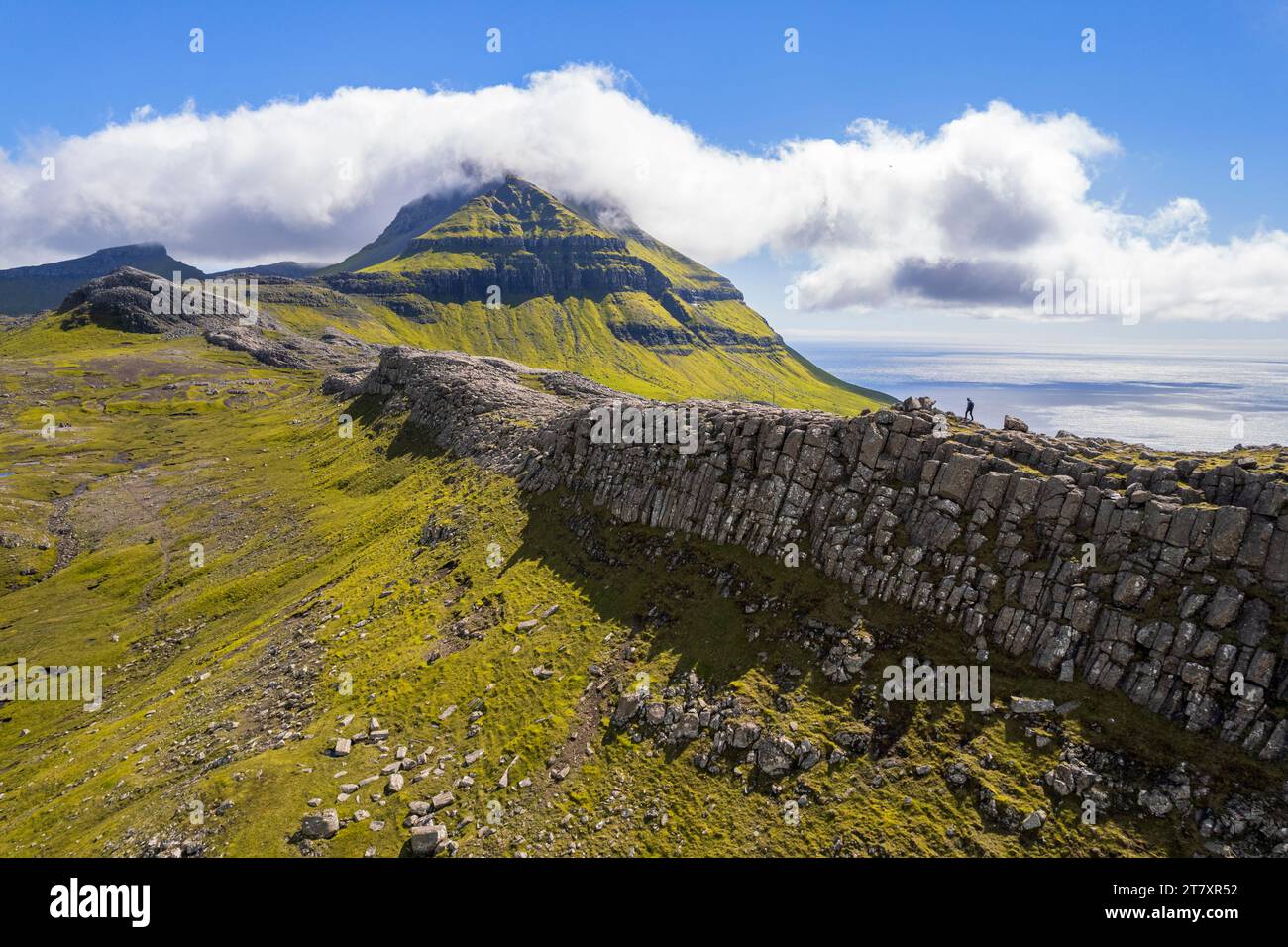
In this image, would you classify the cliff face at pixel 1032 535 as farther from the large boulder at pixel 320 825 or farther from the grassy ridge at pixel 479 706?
the large boulder at pixel 320 825

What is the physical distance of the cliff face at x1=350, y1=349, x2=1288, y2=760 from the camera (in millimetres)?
34219

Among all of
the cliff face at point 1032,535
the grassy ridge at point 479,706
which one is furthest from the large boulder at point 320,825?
the cliff face at point 1032,535

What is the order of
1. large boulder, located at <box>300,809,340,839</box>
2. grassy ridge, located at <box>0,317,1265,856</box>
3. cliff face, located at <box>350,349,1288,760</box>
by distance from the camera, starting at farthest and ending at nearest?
large boulder, located at <box>300,809,340,839</box>
grassy ridge, located at <box>0,317,1265,856</box>
cliff face, located at <box>350,349,1288,760</box>

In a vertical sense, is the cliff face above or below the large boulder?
above

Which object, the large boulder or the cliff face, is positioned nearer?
the cliff face

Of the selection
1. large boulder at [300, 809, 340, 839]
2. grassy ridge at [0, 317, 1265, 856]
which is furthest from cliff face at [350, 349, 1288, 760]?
large boulder at [300, 809, 340, 839]

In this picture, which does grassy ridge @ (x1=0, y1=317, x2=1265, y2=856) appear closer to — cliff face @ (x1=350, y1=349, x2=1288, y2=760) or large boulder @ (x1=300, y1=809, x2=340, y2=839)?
large boulder @ (x1=300, y1=809, x2=340, y2=839)

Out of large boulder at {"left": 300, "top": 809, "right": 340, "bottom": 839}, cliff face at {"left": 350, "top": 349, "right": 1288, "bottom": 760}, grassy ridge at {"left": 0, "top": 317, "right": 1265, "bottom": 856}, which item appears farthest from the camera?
large boulder at {"left": 300, "top": 809, "right": 340, "bottom": 839}

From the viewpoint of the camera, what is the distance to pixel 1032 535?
1655 inches

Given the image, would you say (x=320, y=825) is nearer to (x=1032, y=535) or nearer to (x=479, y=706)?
(x=479, y=706)

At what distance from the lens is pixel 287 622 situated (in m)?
70.1

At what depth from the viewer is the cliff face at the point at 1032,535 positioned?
3422 cm
